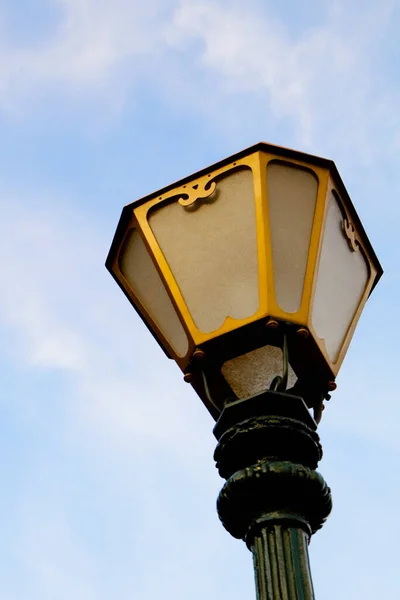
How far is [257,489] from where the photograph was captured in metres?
2.98

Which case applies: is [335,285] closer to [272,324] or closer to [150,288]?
[272,324]

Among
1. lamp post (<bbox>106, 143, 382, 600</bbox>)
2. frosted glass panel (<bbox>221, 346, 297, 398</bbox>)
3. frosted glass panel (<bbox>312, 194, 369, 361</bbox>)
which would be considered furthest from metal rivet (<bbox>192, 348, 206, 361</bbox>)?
frosted glass panel (<bbox>312, 194, 369, 361</bbox>)

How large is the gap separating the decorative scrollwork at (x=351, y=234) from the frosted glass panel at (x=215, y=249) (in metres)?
0.39

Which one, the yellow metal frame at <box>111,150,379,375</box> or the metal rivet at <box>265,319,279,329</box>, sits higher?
the yellow metal frame at <box>111,150,379,375</box>

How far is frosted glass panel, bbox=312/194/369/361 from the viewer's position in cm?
341

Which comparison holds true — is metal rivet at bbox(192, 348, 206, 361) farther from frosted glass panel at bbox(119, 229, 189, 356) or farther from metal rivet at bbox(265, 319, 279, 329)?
metal rivet at bbox(265, 319, 279, 329)

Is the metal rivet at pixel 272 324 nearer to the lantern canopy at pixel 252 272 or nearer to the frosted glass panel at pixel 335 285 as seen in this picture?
the lantern canopy at pixel 252 272

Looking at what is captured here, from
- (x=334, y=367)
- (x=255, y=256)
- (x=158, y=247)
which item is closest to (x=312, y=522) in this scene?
(x=334, y=367)

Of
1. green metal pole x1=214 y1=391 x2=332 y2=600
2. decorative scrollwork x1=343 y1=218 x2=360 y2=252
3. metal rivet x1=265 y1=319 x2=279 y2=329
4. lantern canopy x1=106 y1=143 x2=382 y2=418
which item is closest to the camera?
green metal pole x1=214 y1=391 x2=332 y2=600

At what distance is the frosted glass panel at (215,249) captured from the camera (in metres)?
3.29

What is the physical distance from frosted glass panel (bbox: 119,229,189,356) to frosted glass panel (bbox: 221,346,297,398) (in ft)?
0.54

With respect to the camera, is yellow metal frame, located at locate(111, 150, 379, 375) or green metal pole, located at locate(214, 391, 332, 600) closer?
green metal pole, located at locate(214, 391, 332, 600)

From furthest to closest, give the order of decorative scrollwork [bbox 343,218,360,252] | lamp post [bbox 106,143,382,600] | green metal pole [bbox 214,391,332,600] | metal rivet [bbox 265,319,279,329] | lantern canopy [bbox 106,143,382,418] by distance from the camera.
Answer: decorative scrollwork [bbox 343,218,360,252] → lantern canopy [bbox 106,143,382,418] → metal rivet [bbox 265,319,279,329] → lamp post [bbox 106,143,382,600] → green metal pole [bbox 214,391,332,600]

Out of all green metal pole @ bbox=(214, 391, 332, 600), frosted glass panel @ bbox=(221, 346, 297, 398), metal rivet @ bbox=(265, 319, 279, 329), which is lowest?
green metal pole @ bbox=(214, 391, 332, 600)
